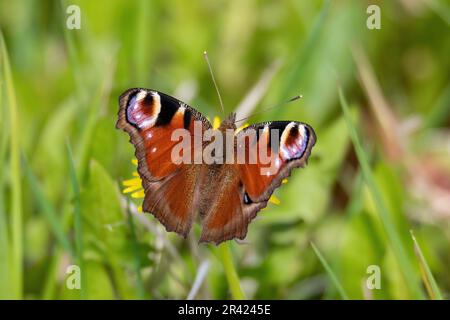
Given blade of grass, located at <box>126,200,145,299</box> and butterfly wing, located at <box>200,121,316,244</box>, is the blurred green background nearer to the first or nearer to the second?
blade of grass, located at <box>126,200,145,299</box>

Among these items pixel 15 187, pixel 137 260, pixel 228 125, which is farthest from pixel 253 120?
pixel 15 187

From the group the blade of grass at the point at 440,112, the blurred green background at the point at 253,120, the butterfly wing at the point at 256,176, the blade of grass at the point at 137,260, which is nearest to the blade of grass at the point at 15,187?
the blurred green background at the point at 253,120

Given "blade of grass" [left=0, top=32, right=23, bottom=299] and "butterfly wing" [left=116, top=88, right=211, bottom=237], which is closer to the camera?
"butterfly wing" [left=116, top=88, right=211, bottom=237]

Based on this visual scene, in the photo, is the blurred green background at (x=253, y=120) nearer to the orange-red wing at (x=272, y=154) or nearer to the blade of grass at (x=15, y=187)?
the blade of grass at (x=15, y=187)

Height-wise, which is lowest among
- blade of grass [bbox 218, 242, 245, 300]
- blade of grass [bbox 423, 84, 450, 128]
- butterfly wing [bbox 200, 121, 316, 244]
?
blade of grass [bbox 218, 242, 245, 300]

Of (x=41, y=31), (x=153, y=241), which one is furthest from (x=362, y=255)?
(x=41, y=31)

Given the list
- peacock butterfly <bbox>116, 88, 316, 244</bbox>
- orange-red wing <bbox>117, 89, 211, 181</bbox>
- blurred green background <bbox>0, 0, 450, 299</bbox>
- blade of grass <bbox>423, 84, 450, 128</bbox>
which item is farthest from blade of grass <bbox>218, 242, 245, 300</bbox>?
blade of grass <bbox>423, 84, 450, 128</bbox>
